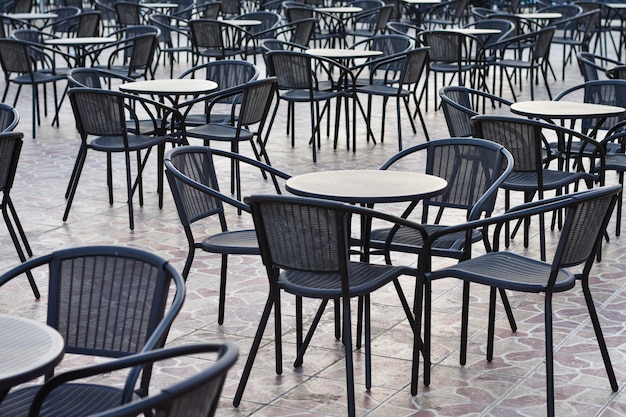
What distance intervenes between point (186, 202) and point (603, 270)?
2264mm

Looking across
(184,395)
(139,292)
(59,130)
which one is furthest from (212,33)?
(184,395)

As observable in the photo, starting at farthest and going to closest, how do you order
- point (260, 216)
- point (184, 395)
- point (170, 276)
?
1. point (260, 216)
2. point (170, 276)
3. point (184, 395)

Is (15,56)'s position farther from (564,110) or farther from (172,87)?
(564,110)

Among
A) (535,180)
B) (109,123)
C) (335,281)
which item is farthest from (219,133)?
(335,281)

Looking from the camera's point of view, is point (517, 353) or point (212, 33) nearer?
point (517, 353)

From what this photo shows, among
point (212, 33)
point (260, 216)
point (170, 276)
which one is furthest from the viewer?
point (212, 33)

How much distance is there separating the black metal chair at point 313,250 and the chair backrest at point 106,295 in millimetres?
692

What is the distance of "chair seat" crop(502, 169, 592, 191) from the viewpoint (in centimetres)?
551

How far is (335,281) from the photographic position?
376 cm

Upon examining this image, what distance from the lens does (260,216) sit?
3664 mm

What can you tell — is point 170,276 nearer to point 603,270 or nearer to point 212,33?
point 603,270

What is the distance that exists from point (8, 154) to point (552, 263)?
2343 mm

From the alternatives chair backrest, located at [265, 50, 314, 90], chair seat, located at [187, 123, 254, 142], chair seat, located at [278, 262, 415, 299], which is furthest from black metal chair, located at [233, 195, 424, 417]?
chair backrest, located at [265, 50, 314, 90]

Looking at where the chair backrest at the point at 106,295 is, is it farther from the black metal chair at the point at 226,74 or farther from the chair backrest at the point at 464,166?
the black metal chair at the point at 226,74
